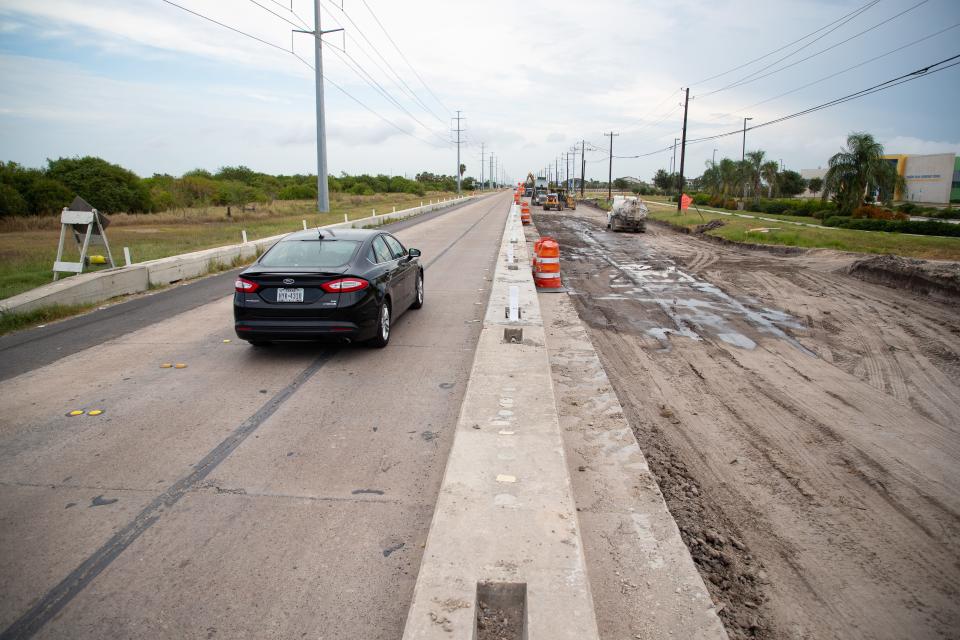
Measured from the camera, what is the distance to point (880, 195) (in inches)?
1566

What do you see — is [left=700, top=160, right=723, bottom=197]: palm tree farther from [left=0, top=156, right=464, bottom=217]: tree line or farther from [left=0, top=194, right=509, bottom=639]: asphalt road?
[left=0, top=194, right=509, bottom=639]: asphalt road

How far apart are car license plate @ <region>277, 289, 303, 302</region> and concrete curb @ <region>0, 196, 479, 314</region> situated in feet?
15.9

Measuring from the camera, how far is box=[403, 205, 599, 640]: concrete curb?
2795 millimetres

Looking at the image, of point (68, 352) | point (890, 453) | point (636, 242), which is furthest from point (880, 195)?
point (68, 352)

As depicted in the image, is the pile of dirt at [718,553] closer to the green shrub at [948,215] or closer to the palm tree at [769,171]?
the green shrub at [948,215]

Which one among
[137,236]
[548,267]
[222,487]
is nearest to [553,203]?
[137,236]

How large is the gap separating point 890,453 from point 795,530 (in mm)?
1948

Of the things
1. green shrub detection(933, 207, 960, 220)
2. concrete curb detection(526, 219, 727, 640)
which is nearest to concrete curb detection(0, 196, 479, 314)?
concrete curb detection(526, 219, 727, 640)

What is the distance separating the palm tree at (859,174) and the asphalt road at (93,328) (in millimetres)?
40750

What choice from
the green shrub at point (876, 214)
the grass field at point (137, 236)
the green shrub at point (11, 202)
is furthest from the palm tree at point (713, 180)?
the green shrub at point (11, 202)

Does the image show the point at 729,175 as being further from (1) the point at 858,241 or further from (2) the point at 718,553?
(2) the point at 718,553

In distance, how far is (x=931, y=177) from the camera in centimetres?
7175

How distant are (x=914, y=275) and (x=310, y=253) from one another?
14.0m

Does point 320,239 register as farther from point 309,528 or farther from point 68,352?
point 309,528
